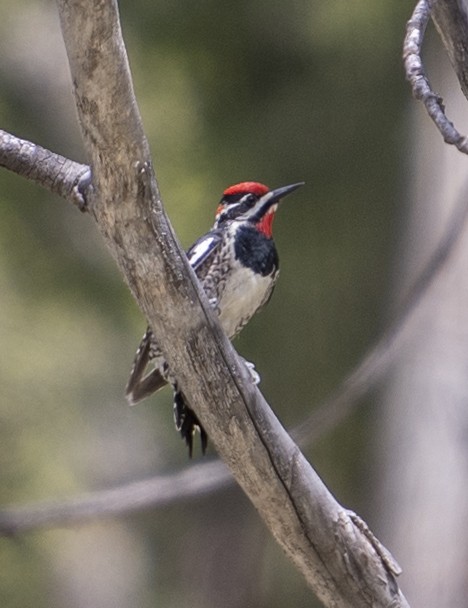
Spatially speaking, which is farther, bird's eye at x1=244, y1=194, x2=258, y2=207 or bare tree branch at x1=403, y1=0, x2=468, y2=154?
bird's eye at x1=244, y1=194, x2=258, y2=207

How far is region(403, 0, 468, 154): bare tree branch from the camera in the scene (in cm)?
235

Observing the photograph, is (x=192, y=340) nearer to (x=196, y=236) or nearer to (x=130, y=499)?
(x=130, y=499)

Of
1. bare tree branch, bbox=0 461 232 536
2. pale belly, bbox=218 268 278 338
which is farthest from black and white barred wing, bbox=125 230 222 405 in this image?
bare tree branch, bbox=0 461 232 536

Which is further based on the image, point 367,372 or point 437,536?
point 437,536

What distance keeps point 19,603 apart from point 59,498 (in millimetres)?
639

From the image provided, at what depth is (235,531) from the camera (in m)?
6.85

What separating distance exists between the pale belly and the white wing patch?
0.12 metres

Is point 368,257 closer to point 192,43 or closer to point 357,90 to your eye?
point 357,90

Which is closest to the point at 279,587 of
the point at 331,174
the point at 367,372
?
the point at 331,174

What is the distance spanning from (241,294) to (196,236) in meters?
2.73

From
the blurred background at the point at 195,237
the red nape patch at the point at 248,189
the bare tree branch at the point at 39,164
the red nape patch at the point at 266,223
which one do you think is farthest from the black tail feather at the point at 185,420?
the blurred background at the point at 195,237

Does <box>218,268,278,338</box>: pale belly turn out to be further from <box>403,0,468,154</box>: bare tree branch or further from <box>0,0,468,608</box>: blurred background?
<box>0,0,468,608</box>: blurred background

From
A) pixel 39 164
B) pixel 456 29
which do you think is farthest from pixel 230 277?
pixel 456 29

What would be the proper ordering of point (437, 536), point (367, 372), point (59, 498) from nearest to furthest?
point (367, 372)
point (437, 536)
point (59, 498)
